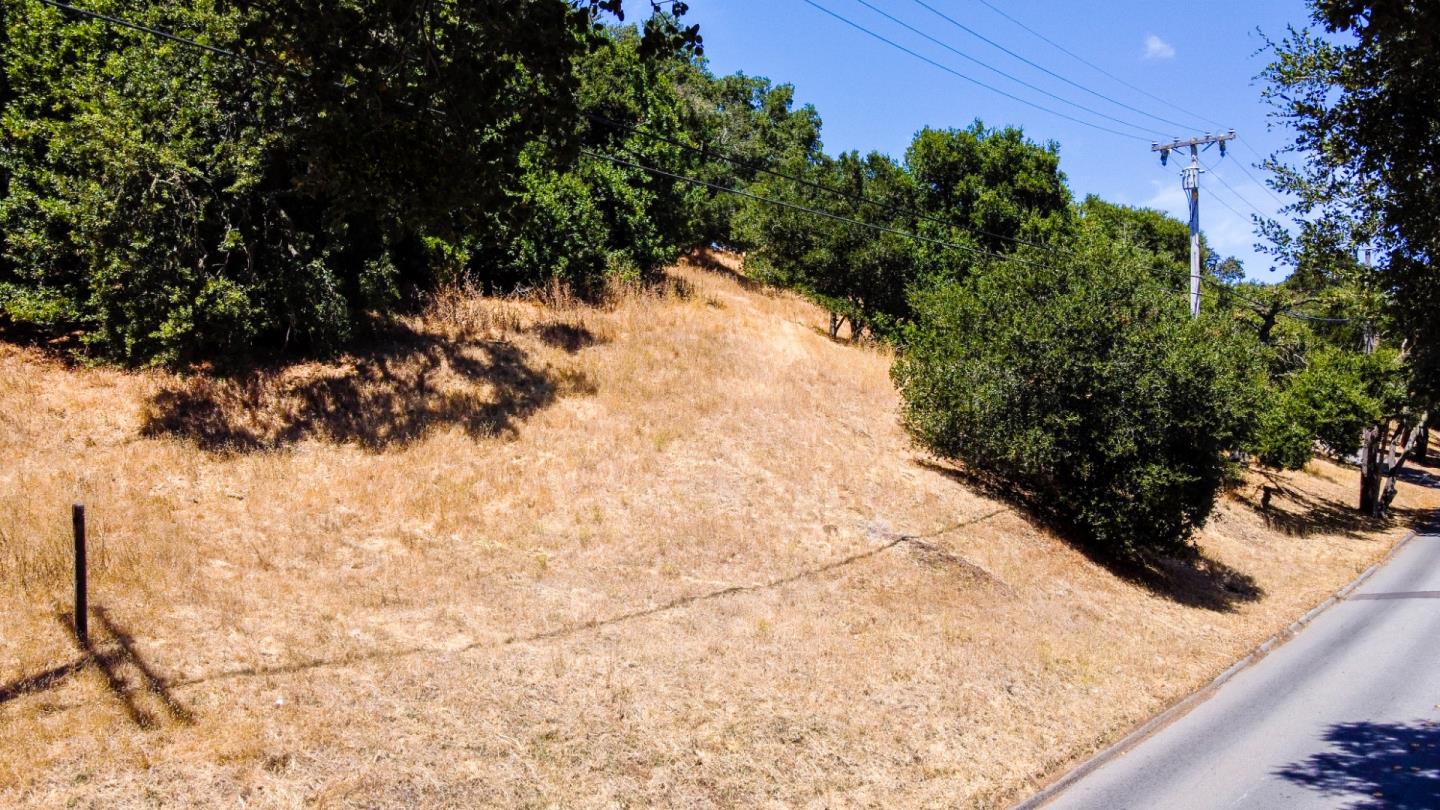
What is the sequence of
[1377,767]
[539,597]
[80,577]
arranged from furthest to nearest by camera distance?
1. [539,597]
2. [1377,767]
3. [80,577]

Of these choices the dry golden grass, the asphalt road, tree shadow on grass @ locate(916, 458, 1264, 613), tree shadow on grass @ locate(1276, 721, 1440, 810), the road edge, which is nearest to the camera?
the dry golden grass

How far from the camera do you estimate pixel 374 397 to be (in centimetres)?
1573

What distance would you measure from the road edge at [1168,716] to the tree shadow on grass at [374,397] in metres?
11.0

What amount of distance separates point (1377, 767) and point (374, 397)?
15678 millimetres

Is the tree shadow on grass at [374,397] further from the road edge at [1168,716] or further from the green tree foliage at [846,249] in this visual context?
the green tree foliage at [846,249]

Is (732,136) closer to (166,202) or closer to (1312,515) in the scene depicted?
(1312,515)

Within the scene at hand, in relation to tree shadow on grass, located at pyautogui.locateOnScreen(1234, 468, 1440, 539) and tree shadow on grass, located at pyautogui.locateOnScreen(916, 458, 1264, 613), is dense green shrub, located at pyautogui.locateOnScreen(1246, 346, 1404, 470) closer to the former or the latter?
tree shadow on grass, located at pyautogui.locateOnScreen(1234, 468, 1440, 539)

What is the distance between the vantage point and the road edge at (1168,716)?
8.16 meters

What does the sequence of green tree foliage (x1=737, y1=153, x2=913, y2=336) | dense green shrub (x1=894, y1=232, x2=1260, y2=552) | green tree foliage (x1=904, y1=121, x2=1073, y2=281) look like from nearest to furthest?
dense green shrub (x1=894, y1=232, x2=1260, y2=552) → green tree foliage (x1=737, y1=153, x2=913, y2=336) → green tree foliage (x1=904, y1=121, x2=1073, y2=281)

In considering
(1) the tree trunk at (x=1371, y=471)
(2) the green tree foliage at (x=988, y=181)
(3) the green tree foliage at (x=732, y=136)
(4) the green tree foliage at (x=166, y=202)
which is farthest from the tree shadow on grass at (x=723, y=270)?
(1) the tree trunk at (x=1371, y=471)

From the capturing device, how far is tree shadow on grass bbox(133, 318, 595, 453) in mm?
13766

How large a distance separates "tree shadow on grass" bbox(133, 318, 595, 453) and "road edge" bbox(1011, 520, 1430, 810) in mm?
10961

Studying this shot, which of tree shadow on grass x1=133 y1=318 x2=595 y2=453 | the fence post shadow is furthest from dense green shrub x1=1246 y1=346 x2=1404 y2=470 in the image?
the fence post shadow

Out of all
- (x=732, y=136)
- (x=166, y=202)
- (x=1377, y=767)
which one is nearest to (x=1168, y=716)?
(x=1377, y=767)
